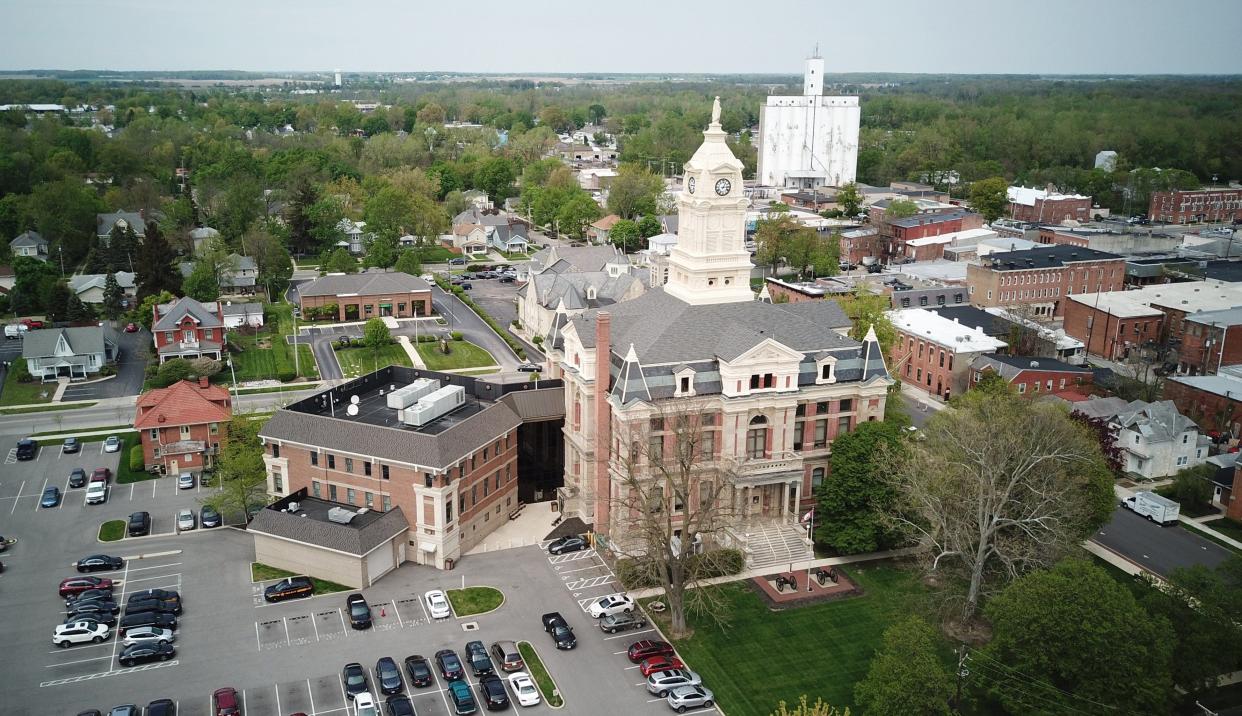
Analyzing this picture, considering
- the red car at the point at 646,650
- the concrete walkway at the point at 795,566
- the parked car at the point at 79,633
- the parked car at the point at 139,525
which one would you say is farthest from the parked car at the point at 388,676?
the parked car at the point at 139,525

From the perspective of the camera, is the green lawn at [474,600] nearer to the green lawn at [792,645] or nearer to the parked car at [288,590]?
the parked car at [288,590]

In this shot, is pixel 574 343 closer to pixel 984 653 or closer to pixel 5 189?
pixel 984 653

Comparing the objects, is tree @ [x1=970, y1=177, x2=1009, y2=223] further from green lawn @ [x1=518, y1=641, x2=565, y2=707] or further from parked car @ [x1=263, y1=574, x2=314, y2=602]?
parked car @ [x1=263, y1=574, x2=314, y2=602]

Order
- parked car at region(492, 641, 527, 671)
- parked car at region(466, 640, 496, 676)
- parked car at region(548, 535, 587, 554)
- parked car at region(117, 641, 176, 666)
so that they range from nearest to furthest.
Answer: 1. parked car at region(466, 640, 496, 676)
2. parked car at region(117, 641, 176, 666)
3. parked car at region(492, 641, 527, 671)
4. parked car at region(548, 535, 587, 554)

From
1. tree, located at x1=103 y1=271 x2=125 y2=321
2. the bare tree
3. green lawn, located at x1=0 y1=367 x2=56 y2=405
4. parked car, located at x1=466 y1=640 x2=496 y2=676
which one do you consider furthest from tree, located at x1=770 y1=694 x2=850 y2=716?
tree, located at x1=103 y1=271 x2=125 y2=321

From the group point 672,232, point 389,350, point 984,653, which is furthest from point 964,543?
point 672,232
